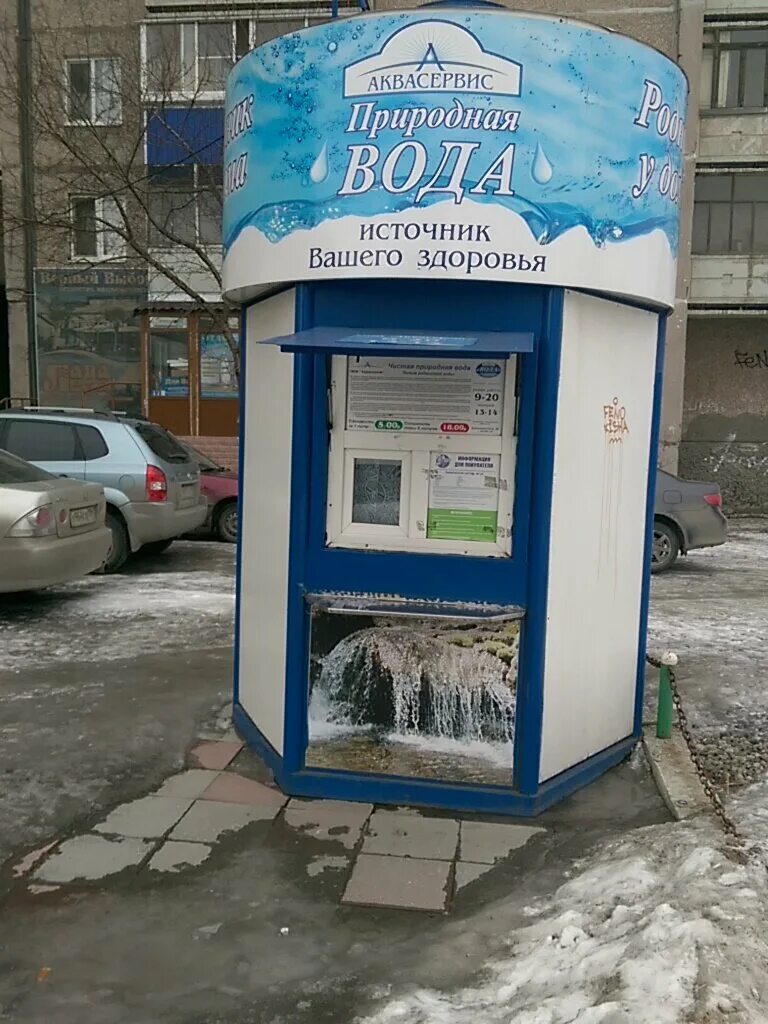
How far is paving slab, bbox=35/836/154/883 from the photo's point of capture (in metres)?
3.79

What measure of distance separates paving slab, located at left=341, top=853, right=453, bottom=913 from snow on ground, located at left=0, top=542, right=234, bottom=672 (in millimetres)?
3594

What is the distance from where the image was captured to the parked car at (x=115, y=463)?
9.95 metres

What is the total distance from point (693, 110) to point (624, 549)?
16.5 meters

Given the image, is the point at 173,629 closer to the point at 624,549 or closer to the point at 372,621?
the point at 372,621

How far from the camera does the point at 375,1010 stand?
2.92 metres

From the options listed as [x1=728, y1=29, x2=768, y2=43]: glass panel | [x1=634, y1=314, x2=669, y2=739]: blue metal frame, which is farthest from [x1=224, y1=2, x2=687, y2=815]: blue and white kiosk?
[x1=728, y1=29, x2=768, y2=43]: glass panel

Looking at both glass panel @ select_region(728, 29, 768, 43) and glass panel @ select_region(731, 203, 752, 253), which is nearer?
glass panel @ select_region(728, 29, 768, 43)

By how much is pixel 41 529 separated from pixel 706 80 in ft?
55.4

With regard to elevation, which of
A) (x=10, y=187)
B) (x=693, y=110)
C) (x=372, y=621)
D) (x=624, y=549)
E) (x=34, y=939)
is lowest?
(x=34, y=939)

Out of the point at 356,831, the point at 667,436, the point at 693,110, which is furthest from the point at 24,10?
the point at 356,831

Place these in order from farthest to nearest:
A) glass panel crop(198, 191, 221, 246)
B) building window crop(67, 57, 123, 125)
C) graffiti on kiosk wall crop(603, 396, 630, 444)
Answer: glass panel crop(198, 191, 221, 246)
building window crop(67, 57, 123, 125)
graffiti on kiosk wall crop(603, 396, 630, 444)

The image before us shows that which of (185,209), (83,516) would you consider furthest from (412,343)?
(185,209)

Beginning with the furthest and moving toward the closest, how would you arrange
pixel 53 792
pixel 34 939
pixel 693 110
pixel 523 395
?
pixel 693 110 < pixel 53 792 < pixel 523 395 < pixel 34 939

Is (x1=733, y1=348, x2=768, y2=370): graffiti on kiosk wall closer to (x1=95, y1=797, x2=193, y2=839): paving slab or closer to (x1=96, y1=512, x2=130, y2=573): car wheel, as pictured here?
(x1=96, y1=512, x2=130, y2=573): car wheel
